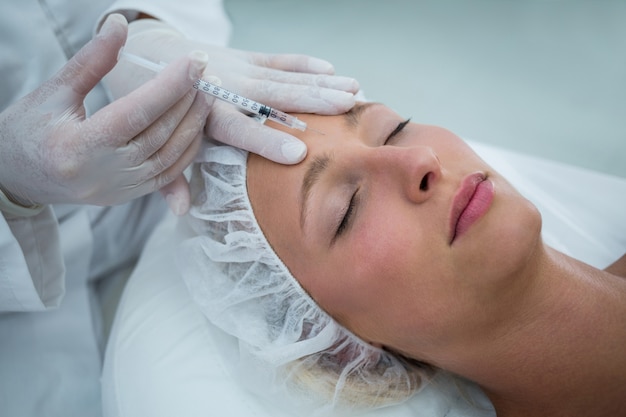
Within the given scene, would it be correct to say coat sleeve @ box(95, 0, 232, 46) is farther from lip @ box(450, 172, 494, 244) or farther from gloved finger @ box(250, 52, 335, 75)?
lip @ box(450, 172, 494, 244)

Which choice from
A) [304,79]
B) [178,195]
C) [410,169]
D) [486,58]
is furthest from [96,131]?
[486,58]

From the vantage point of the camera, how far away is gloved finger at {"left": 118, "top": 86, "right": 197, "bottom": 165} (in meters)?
1.19

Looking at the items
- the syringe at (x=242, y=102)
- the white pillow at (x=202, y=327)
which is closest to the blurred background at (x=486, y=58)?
the white pillow at (x=202, y=327)

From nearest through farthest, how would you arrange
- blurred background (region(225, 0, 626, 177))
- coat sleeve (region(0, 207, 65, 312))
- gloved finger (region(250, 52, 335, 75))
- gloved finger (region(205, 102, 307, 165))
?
gloved finger (region(205, 102, 307, 165)) < coat sleeve (region(0, 207, 65, 312)) < gloved finger (region(250, 52, 335, 75)) < blurred background (region(225, 0, 626, 177))

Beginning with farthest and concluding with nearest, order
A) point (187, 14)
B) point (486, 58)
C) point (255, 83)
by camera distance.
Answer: point (486, 58)
point (187, 14)
point (255, 83)

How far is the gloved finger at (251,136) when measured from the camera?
117cm

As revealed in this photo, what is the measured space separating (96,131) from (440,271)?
758mm

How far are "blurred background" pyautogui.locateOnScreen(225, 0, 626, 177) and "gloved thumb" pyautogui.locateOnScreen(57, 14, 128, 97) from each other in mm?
1281

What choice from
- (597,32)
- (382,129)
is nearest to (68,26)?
(382,129)

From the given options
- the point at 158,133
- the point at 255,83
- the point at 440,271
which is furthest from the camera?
the point at 255,83

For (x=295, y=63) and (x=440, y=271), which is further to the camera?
(x=295, y=63)

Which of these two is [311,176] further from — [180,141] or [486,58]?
[486,58]

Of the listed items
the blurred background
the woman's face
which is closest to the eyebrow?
the woman's face

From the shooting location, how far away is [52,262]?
4.71ft
